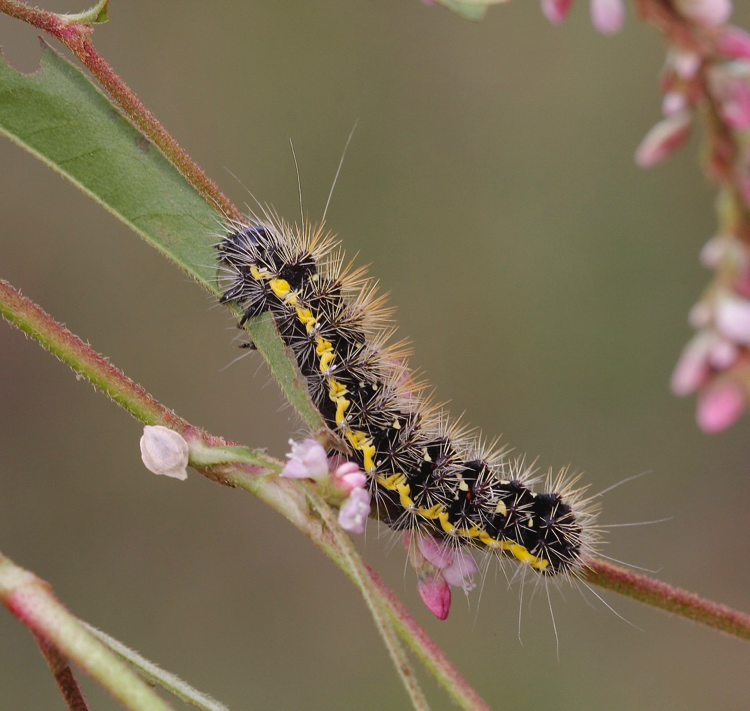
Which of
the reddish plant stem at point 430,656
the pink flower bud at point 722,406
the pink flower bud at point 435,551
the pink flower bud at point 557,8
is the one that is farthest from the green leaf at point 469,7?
the pink flower bud at point 435,551

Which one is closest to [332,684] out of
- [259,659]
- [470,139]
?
[259,659]

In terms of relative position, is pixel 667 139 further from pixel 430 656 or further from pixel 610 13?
pixel 430 656

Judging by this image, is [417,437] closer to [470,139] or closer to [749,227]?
[749,227]

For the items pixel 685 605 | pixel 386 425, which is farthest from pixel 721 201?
pixel 386 425

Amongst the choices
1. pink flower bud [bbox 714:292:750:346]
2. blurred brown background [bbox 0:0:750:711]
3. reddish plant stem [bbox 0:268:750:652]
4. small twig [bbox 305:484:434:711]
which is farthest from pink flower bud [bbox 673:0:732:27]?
blurred brown background [bbox 0:0:750:711]

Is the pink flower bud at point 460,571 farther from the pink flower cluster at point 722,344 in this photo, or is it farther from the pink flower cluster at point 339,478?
the pink flower cluster at point 722,344

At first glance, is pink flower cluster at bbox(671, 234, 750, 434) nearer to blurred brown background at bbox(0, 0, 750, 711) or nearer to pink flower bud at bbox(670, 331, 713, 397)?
pink flower bud at bbox(670, 331, 713, 397)
